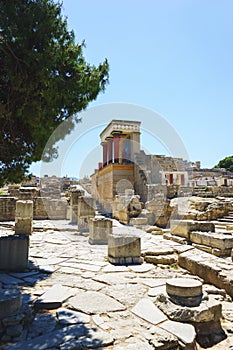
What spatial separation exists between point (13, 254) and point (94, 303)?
2197mm

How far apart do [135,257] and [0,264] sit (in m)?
2.70

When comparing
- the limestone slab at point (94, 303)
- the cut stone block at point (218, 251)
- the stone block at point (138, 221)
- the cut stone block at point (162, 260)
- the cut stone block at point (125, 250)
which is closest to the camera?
the limestone slab at point (94, 303)

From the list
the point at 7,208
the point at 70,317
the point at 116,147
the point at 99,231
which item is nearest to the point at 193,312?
the point at 70,317

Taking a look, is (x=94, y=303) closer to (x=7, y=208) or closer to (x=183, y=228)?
(x=183, y=228)

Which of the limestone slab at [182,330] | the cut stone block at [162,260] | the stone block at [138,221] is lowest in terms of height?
the limestone slab at [182,330]

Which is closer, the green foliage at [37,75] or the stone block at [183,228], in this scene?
the green foliage at [37,75]

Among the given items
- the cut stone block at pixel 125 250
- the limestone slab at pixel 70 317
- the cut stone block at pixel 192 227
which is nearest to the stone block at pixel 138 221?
the cut stone block at pixel 192 227

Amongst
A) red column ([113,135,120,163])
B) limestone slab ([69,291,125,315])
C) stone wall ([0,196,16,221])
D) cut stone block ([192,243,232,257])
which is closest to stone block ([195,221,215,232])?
cut stone block ([192,243,232,257])

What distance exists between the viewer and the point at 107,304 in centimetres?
342

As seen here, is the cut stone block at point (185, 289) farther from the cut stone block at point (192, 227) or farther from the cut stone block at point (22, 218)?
the cut stone block at point (22, 218)

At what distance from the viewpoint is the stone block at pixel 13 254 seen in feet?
15.8

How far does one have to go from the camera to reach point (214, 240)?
20.5 ft

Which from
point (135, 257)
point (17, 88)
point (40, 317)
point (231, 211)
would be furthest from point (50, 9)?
point (231, 211)

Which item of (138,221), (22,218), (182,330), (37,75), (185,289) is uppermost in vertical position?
(37,75)
